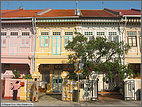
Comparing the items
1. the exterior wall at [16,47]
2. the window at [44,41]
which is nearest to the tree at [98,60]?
the window at [44,41]

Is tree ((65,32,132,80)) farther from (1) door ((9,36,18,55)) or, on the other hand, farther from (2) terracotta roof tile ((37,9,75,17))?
(1) door ((9,36,18,55))

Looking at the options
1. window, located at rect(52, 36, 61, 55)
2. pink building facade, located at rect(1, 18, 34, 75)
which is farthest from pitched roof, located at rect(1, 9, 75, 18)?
window, located at rect(52, 36, 61, 55)

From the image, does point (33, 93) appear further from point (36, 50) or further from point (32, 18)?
point (32, 18)

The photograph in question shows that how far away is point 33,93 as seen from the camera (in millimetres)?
12711

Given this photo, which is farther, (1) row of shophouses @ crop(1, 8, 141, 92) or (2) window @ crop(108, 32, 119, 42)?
(2) window @ crop(108, 32, 119, 42)

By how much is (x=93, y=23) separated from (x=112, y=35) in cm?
219

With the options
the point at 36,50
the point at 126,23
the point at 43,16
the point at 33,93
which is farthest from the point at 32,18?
the point at 126,23

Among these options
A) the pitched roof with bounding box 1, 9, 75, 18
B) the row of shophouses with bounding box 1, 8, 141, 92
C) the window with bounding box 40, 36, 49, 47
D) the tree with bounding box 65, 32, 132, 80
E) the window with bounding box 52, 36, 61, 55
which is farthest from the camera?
the pitched roof with bounding box 1, 9, 75, 18

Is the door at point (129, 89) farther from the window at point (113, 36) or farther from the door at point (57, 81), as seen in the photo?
the door at point (57, 81)

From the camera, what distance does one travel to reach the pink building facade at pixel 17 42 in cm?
1681

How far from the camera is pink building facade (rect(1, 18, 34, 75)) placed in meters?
16.8

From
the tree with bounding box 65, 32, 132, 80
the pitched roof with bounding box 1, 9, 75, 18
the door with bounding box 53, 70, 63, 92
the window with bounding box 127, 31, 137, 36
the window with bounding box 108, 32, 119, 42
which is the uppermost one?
the pitched roof with bounding box 1, 9, 75, 18

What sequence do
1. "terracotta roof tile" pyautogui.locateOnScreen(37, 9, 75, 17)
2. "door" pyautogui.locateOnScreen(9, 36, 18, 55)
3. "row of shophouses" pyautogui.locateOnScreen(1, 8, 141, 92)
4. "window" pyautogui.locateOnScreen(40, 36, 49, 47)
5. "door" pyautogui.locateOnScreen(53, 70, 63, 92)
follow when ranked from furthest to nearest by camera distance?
"door" pyautogui.locateOnScreen(53, 70, 63, 92) → "terracotta roof tile" pyautogui.locateOnScreen(37, 9, 75, 17) → "door" pyautogui.locateOnScreen(9, 36, 18, 55) → "window" pyautogui.locateOnScreen(40, 36, 49, 47) → "row of shophouses" pyautogui.locateOnScreen(1, 8, 141, 92)

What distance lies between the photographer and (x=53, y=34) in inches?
677
